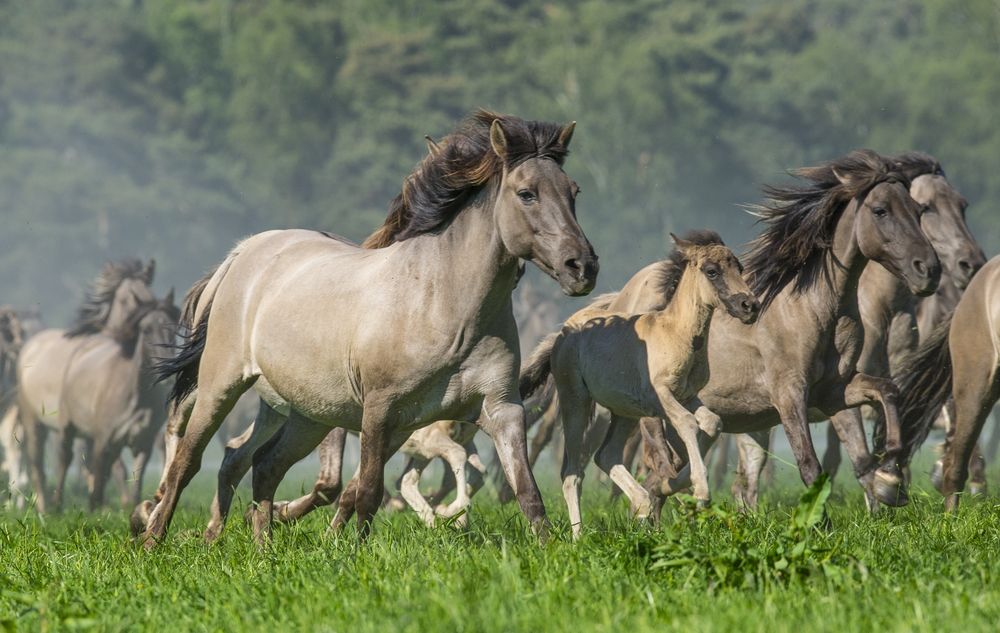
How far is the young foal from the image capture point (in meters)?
9.19

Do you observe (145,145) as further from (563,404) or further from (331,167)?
(563,404)

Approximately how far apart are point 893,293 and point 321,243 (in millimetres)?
4289

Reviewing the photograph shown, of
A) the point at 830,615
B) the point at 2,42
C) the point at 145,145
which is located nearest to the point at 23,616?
the point at 830,615

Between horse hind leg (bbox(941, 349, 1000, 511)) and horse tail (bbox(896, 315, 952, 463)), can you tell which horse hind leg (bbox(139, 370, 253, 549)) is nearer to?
horse hind leg (bbox(941, 349, 1000, 511))

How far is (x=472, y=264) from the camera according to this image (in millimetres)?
7750

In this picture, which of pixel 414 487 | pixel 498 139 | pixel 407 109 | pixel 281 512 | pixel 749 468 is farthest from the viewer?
pixel 407 109

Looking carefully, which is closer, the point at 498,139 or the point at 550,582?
the point at 550,582

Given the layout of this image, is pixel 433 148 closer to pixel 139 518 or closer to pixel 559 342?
pixel 559 342

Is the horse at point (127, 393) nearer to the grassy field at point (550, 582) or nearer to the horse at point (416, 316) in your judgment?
the horse at point (416, 316)

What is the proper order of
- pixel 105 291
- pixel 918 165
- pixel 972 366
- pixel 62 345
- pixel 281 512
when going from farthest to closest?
1. pixel 62 345
2. pixel 105 291
3. pixel 918 165
4. pixel 972 366
5. pixel 281 512

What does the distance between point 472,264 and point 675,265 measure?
8.19 feet

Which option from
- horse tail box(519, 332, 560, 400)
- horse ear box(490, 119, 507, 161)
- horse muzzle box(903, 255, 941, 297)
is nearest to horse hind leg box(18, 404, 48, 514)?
horse tail box(519, 332, 560, 400)

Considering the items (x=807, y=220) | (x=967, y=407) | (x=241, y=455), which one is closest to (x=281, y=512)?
(x=241, y=455)

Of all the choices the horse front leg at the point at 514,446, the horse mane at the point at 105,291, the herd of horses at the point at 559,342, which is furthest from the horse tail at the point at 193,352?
the horse mane at the point at 105,291
